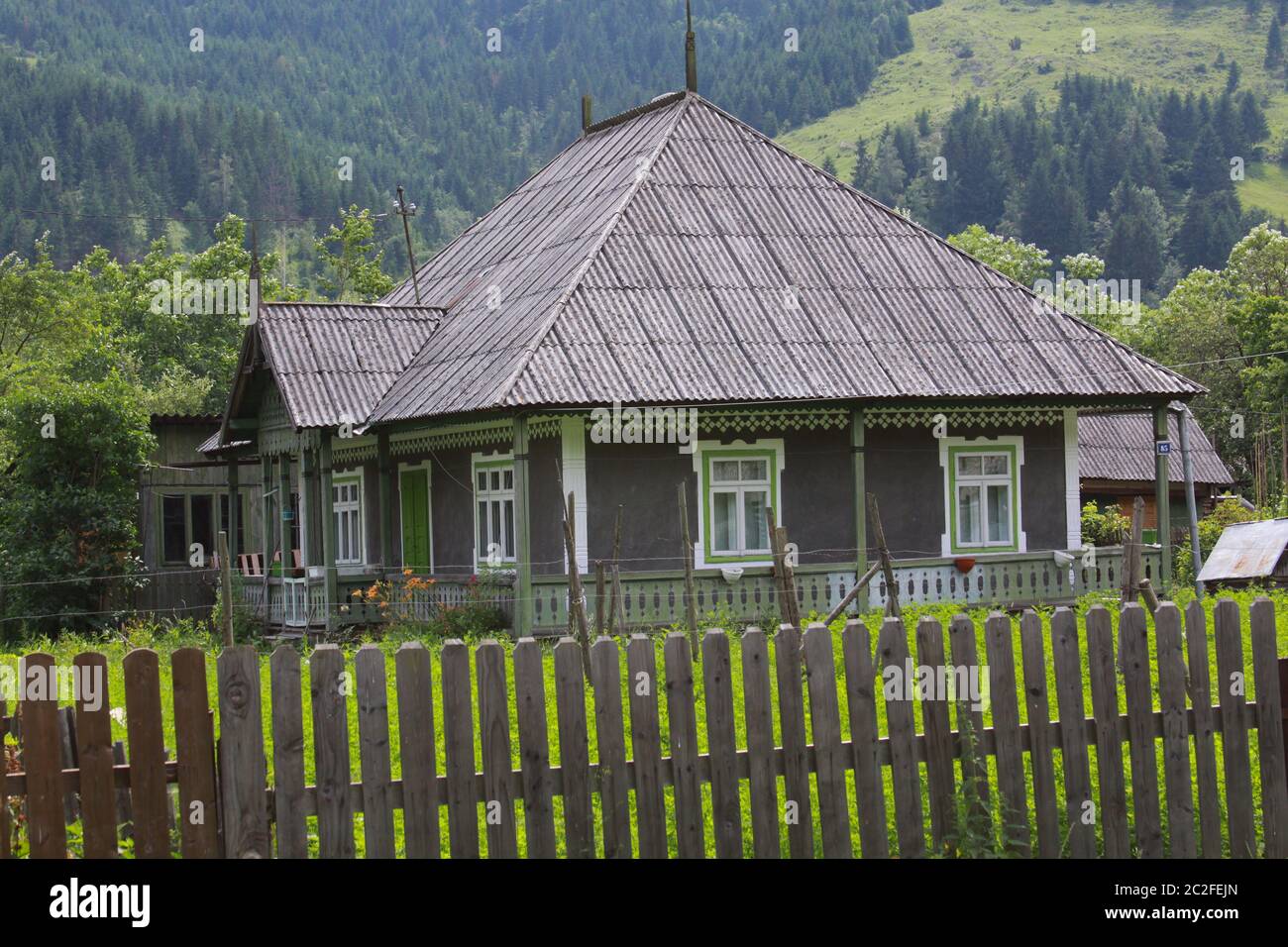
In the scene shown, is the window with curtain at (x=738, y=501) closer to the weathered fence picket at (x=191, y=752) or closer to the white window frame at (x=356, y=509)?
the white window frame at (x=356, y=509)

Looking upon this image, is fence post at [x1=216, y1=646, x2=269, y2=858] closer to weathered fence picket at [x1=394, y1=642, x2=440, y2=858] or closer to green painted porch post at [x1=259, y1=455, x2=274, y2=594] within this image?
weathered fence picket at [x1=394, y1=642, x2=440, y2=858]

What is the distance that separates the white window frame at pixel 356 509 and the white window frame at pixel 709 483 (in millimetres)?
6948

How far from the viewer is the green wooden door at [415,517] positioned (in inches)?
984

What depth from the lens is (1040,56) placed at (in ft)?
557

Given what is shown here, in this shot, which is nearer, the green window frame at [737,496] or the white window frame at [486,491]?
the green window frame at [737,496]

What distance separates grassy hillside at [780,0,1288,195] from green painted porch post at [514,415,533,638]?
413 feet

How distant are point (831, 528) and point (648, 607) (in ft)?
12.0

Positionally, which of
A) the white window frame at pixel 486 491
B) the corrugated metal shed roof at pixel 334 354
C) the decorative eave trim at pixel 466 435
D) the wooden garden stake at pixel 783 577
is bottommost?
the wooden garden stake at pixel 783 577

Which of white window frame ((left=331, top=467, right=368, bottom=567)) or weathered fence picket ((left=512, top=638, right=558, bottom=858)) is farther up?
white window frame ((left=331, top=467, right=368, bottom=567))

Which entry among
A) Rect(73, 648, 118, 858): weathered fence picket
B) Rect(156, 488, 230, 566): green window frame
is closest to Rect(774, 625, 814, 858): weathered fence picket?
Rect(73, 648, 118, 858): weathered fence picket

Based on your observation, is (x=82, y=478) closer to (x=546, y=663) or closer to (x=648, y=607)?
(x=648, y=607)

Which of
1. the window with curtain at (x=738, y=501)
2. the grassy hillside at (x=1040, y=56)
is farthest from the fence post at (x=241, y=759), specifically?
the grassy hillside at (x=1040, y=56)

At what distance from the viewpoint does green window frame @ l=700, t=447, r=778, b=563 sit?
867 inches

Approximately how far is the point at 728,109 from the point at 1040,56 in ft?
120
